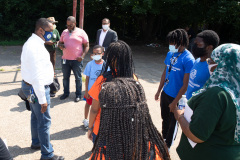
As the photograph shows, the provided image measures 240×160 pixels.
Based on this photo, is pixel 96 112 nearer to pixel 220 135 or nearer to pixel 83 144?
pixel 220 135

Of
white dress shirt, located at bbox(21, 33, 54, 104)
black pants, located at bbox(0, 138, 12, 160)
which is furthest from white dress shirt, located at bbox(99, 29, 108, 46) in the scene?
black pants, located at bbox(0, 138, 12, 160)

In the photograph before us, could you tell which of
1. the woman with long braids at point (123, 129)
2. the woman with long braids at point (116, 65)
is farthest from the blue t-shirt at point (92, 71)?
the woman with long braids at point (123, 129)

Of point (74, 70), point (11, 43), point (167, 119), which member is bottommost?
point (11, 43)

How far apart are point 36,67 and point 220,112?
2202mm

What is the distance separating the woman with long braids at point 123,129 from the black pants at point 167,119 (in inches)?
68.6

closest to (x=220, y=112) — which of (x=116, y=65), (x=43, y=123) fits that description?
(x=116, y=65)

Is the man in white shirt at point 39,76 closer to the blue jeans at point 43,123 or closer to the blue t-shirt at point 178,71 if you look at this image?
the blue jeans at point 43,123

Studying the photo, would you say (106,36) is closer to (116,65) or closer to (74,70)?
(74,70)

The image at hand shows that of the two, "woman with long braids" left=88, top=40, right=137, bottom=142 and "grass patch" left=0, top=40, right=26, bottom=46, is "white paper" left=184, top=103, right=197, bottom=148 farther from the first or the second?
"grass patch" left=0, top=40, right=26, bottom=46

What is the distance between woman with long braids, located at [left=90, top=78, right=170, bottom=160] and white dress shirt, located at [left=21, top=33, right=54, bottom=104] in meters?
1.43

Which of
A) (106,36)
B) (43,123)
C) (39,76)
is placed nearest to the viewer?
(39,76)

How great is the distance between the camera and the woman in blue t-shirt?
3221 millimetres

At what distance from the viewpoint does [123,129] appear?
1689 mm

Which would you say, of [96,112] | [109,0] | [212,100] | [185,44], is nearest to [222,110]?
[212,100]
